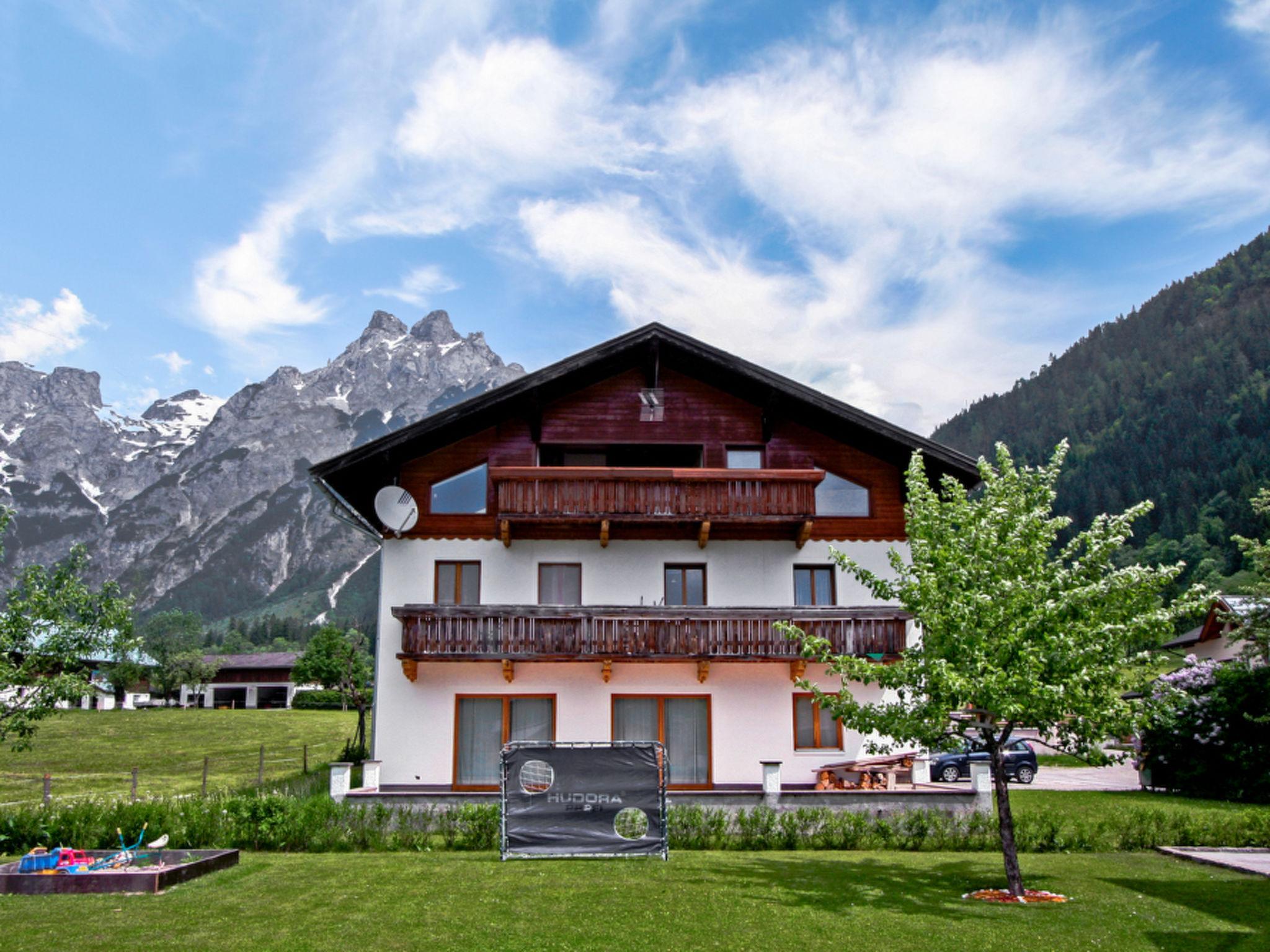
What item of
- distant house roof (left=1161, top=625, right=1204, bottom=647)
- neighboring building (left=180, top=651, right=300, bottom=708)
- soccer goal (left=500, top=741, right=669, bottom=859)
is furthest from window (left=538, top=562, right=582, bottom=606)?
neighboring building (left=180, top=651, right=300, bottom=708)

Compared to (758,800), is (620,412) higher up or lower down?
higher up

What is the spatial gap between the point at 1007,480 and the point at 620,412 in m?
12.5

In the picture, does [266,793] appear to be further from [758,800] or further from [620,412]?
[620,412]

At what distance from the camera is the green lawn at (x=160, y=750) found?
3600 cm

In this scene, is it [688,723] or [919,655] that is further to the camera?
[688,723]


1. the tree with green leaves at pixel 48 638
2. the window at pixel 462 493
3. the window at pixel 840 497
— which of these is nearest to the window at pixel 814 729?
the window at pixel 840 497

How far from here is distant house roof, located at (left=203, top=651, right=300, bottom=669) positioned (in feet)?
358

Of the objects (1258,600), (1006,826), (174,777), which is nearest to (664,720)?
(1006,826)

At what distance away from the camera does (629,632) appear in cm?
2373

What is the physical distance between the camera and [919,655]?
15320 millimetres

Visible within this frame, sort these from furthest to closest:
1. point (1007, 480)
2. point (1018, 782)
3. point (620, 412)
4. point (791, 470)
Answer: point (1018, 782) → point (620, 412) → point (791, 470) → point (1007, 480)

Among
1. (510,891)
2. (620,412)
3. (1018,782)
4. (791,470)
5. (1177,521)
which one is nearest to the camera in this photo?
(510,891)

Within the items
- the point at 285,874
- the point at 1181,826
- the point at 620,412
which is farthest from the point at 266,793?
the point at 1181,826

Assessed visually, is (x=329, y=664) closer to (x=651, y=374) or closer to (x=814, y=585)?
(x=651, y=374)
